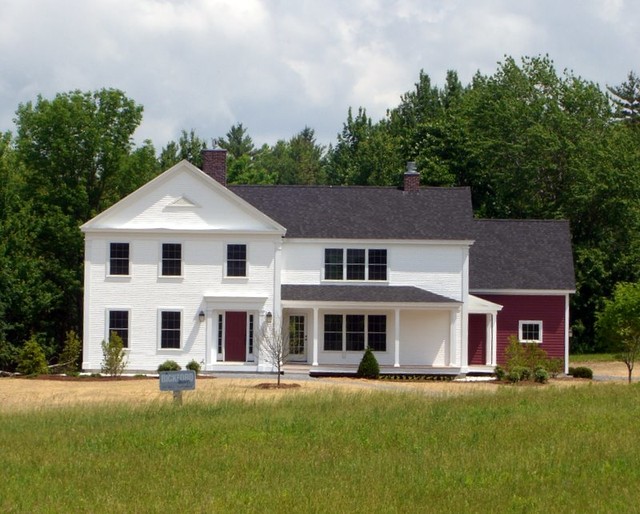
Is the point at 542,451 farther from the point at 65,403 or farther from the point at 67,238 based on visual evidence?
the point at 67,238

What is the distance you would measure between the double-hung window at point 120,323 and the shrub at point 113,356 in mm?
1255

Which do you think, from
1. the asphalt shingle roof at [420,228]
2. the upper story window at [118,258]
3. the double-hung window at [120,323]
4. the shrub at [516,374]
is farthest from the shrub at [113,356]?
the shrub at [516,374]

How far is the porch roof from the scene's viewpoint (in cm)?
4200

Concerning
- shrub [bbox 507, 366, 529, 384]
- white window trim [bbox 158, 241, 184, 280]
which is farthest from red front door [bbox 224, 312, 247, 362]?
shrub [bbox 507, 366, 529, 384]

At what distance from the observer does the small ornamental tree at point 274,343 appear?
123ft

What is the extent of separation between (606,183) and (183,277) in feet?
77.5

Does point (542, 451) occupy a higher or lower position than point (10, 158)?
lower

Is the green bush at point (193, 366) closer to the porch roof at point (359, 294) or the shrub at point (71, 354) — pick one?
the porch roof at point (359, 294)

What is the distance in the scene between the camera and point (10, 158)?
169 ft

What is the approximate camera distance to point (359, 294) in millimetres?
42656

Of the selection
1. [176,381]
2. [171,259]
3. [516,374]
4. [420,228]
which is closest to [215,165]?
[171,259]

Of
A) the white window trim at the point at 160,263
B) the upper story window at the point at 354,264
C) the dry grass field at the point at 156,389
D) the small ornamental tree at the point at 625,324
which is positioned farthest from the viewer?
the upper story window at the point at 354,264

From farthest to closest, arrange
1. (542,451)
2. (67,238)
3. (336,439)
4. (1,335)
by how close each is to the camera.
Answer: (67,238) < (1,335) < (336,439) < (542,451)

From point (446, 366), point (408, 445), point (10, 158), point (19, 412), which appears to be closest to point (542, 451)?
point (408, 445)
